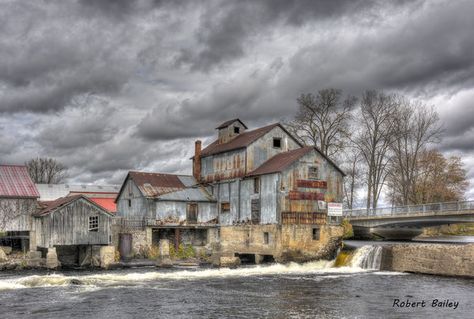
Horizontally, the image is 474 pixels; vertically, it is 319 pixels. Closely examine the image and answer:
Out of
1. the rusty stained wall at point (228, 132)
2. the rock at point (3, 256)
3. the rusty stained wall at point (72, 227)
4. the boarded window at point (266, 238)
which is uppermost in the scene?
the rusty stained wall at point (228, 132)

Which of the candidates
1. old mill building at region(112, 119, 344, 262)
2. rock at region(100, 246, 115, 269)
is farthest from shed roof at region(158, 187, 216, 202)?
rock at region(100, 246, 115, 269)

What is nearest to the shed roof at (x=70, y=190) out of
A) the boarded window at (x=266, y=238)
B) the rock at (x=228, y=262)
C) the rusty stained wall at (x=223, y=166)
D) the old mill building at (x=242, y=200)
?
the old mill building at (x=242, y=200)

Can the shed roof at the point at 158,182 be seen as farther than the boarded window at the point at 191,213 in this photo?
No

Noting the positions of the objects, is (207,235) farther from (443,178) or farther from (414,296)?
(443,178)

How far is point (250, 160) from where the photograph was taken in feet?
160

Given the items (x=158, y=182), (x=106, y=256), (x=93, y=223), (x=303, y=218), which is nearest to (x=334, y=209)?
(x=303, y=218)

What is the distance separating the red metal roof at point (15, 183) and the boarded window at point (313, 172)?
74.3 ft

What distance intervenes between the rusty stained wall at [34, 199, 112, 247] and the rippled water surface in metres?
5.93

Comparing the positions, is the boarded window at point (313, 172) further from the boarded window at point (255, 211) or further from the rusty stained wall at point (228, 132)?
the rusty stained wall at point (228, 132)

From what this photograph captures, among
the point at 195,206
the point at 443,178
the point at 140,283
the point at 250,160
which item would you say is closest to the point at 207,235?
the point at 195,206

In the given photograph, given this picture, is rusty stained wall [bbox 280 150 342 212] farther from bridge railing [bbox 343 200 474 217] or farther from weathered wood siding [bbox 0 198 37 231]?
weathered wood siding [bbox 0 198 37 231]

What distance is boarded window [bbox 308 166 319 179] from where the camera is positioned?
46.2 meters

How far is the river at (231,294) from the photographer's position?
22219 millimetres

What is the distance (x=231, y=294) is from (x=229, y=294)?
101 millimetres
